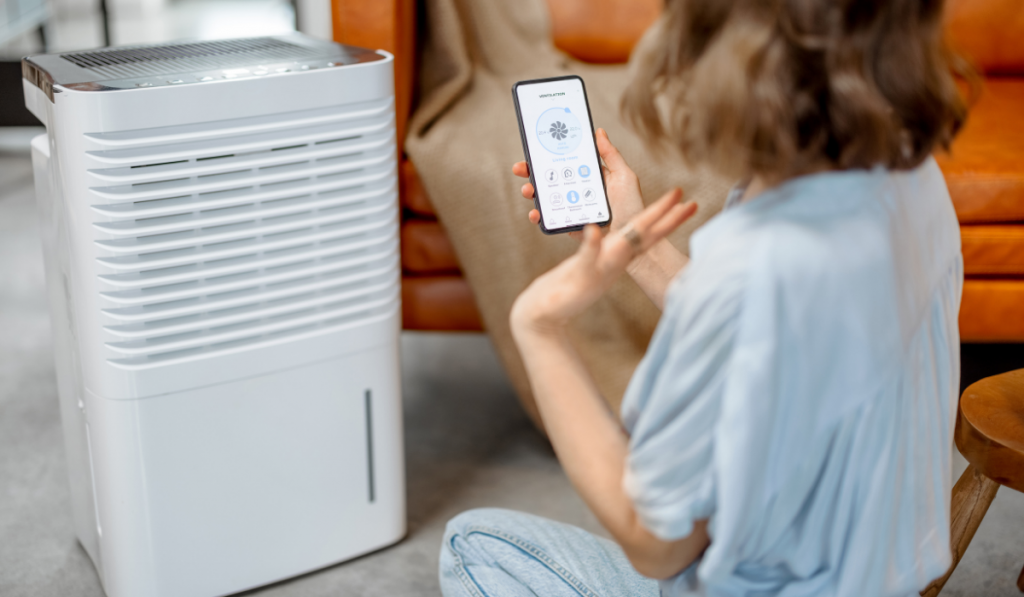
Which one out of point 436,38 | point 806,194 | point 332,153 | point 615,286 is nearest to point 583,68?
point 436,38

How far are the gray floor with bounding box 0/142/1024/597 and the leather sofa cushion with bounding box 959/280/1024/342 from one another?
230 mm

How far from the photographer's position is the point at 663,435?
1.86 feet

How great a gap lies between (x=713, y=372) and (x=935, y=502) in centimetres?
26

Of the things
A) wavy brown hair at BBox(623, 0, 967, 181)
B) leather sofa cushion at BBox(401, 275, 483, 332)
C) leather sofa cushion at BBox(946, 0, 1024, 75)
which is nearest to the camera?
wavy brown hair at BBox(623, 0, 967, 181)

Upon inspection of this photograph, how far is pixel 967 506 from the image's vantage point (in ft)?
3.19

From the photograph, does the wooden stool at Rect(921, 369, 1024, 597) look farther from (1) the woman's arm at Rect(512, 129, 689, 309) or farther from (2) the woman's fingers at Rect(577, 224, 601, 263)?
(2) the woman's fingers at Rect(577, 224, 601, 263)

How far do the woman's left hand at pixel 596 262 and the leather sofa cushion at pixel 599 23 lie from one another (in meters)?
1.34

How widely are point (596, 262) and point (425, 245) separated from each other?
0.89 metres

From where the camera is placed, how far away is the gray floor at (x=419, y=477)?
1.26 meters

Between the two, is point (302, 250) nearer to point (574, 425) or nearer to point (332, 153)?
point (332, 153)

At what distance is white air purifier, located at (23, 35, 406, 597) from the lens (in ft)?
3.18

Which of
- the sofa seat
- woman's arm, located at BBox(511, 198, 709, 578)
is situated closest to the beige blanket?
the sofa seat

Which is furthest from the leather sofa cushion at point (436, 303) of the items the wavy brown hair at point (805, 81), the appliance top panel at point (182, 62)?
the wavy brown hair at point (805, 81)

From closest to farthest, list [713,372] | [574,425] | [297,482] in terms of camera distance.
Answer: [713,372] < [574,425] < [297,482]
